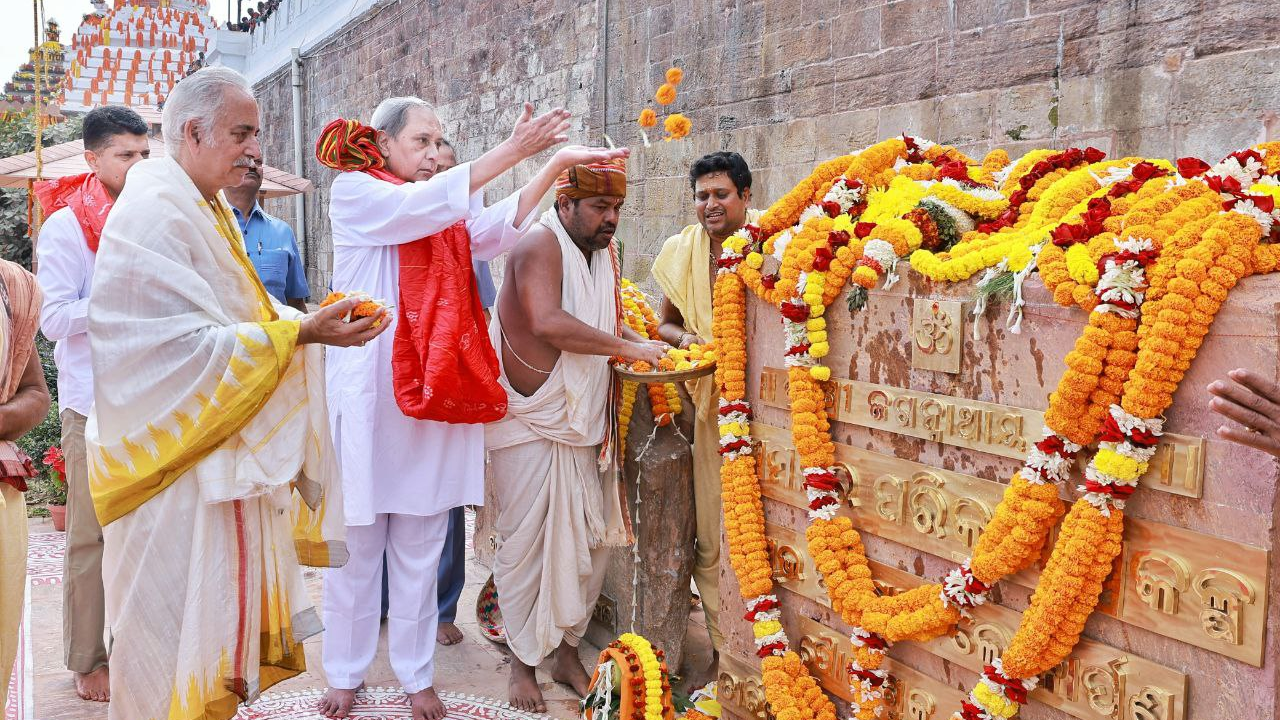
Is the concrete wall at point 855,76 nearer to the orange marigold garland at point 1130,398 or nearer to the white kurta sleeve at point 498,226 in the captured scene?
the orange marigold garland at point 1130,398

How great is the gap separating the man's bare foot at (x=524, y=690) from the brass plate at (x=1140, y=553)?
162 cm

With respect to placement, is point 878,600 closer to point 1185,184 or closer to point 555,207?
point 1185,184

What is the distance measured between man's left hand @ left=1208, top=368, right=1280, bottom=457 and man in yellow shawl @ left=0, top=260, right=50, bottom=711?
2.73 meters

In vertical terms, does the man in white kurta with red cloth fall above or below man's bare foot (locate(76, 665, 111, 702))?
above

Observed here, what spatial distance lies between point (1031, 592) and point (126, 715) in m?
2.38

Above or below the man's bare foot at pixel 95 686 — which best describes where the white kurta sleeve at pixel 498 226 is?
above

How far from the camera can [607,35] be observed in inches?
296

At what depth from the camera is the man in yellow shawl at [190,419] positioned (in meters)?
2.57

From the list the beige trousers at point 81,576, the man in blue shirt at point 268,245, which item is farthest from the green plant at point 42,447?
the beige trousers at point 81,576

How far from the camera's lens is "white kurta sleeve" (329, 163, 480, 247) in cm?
347

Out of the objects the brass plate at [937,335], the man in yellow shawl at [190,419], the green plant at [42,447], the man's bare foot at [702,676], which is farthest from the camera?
the green plant at [42,447]

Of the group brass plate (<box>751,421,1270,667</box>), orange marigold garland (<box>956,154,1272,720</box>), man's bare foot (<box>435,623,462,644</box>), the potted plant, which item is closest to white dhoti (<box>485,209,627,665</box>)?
man's bare foot (<box>435,623,462,644</box>)

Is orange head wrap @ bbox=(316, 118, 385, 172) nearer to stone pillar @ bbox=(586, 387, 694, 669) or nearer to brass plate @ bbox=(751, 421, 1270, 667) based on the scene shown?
stone pillar @ bbox=(586, 387, 694, 669)

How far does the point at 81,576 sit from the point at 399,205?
200 cm
